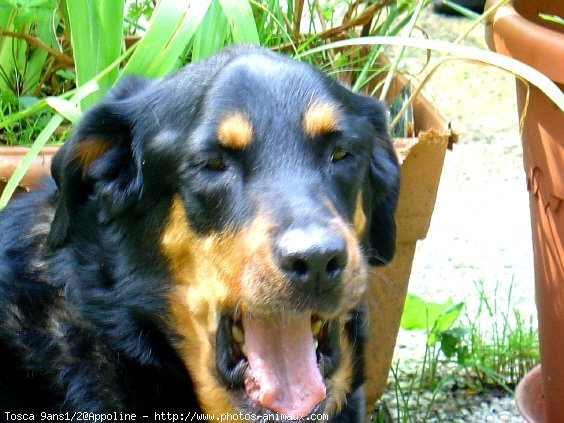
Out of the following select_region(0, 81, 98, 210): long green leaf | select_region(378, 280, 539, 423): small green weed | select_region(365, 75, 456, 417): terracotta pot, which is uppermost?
select_region(0, 81, 98, 210): long green leaf

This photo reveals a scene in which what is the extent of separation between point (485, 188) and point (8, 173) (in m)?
3.35

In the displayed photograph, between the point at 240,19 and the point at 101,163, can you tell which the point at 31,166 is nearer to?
the point at 101,163

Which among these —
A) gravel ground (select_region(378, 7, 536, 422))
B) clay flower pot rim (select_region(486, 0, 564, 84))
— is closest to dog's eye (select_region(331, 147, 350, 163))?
clay flower pot rim (select_region(486, 0, 564, 84))

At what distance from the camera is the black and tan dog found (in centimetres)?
233

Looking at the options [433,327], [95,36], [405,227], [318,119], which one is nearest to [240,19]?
[95,36]

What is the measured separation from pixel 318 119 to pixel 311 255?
432mm

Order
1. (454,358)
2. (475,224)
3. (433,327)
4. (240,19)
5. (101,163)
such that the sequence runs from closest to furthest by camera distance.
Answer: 1. (101,163)
2. (240,19)
3. (433,327)
4. (454,358)
5. (475,224)

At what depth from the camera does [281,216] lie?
88.6 inches

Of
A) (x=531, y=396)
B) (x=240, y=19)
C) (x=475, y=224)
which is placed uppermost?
(x=240, y=19)

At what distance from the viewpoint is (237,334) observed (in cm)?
251

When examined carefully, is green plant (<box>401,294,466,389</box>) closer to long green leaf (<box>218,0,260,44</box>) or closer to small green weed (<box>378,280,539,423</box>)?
small green weed (<box>378,280,539,423</box>)

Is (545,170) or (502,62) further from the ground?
(502,62)

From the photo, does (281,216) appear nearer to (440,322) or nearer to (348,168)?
(348,168)

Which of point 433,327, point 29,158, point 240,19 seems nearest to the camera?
point 29,158
